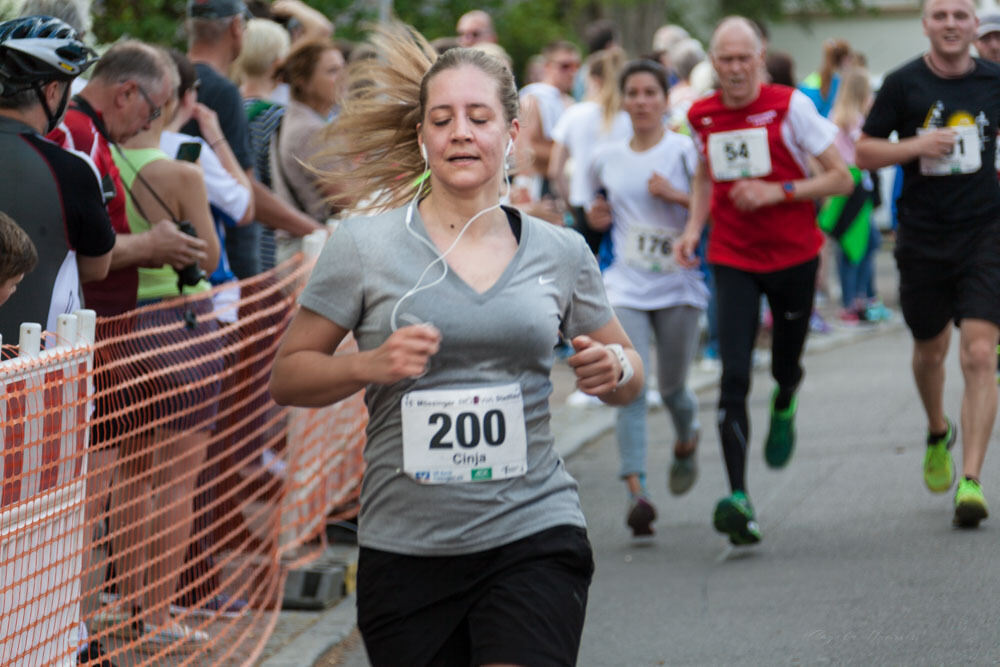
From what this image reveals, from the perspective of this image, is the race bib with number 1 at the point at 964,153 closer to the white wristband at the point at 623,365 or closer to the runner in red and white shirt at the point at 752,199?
the runner in red and white shirt at the point at 752,199

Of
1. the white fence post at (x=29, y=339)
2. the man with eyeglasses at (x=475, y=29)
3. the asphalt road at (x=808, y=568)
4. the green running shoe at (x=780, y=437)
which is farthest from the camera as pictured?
the man with eyeglasses at (x=475, y=29)

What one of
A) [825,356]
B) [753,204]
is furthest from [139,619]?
[825,356]

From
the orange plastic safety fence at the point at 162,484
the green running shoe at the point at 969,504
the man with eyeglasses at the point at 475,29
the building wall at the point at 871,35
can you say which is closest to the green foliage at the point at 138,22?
the man with eyeglasses at the point at 475,29

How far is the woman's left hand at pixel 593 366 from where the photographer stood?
3693mm

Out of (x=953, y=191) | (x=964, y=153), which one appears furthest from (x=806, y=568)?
(x=964, y=153)

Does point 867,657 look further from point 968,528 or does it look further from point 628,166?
point 628,166

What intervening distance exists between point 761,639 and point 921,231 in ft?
8.26

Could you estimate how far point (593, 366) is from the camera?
3691 mm

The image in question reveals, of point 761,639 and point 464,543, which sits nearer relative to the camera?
point 464,543

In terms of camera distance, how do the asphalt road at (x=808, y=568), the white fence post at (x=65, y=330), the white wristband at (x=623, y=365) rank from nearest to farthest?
the white wristband at (x=623, y=365), the white fence post at (x=65, y=330), the asphalt road at (x=808, y=568)

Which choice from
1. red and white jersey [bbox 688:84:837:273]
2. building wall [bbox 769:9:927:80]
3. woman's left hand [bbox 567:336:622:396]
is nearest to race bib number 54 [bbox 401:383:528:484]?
woman's left hand [bbox 567:336:622:396]

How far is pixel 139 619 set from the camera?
5.19m

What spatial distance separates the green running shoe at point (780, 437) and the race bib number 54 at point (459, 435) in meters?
4.57

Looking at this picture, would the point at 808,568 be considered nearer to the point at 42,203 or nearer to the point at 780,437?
the point at 780,437
